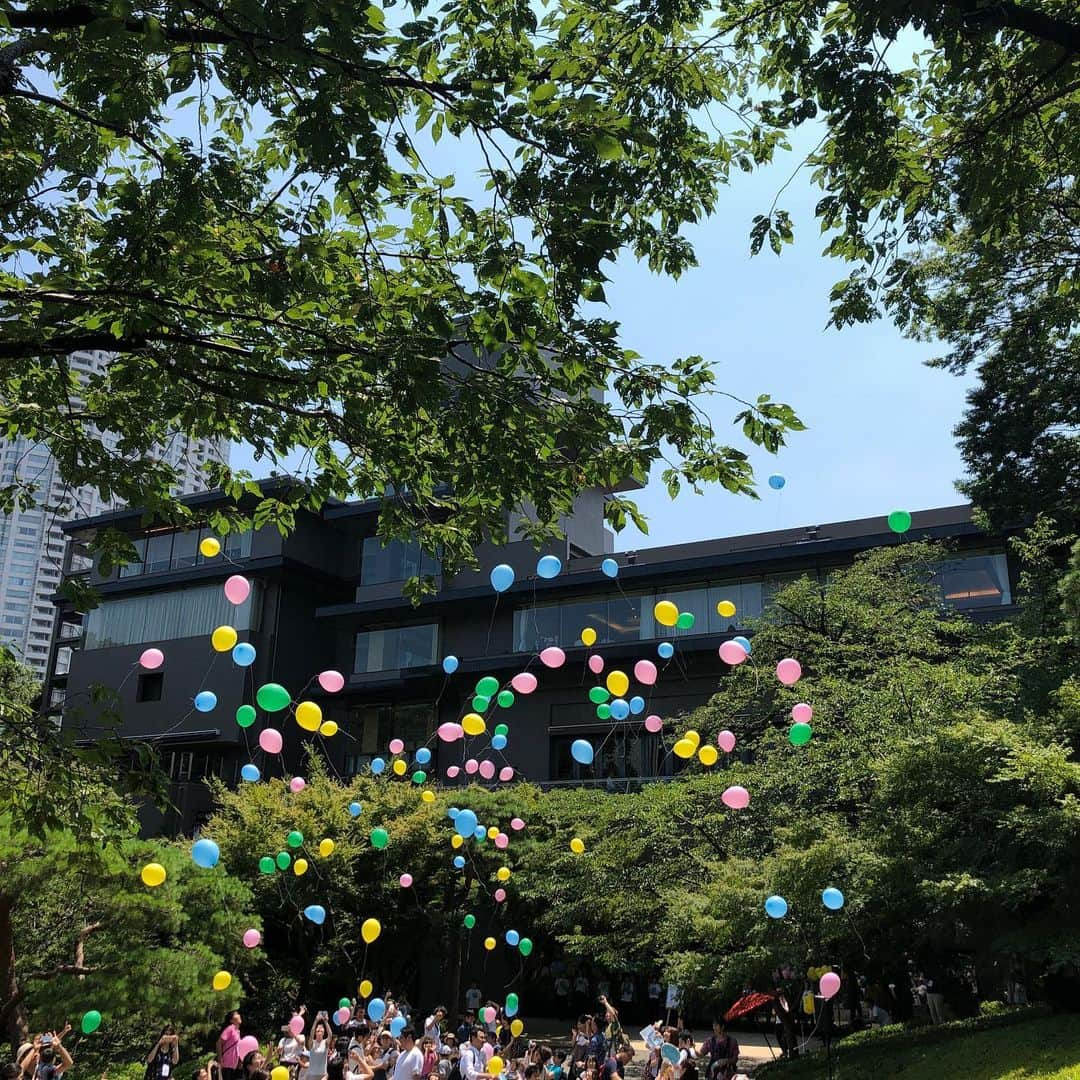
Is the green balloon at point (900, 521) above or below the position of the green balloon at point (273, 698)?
above

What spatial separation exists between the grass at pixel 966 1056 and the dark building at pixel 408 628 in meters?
9.13

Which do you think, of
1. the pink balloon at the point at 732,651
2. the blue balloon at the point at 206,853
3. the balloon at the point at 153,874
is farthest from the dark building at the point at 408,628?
the blue balloon at the point at 206,853

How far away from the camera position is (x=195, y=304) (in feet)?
21.7

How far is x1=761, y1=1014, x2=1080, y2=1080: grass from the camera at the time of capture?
35.3ft

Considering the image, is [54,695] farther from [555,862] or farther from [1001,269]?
[1001,269]

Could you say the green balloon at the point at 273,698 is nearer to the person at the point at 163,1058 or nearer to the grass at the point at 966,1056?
the person at the point at 163,1058

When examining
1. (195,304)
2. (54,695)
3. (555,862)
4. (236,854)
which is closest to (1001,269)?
(195,304)

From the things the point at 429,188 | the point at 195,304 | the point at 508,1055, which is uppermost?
the point at 429,188

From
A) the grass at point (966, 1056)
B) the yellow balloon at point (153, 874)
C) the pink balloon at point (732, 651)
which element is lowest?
the grass at point (966, 1056)

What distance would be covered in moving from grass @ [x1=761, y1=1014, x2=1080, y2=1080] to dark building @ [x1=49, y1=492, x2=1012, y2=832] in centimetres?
913

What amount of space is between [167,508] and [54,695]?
33.4 meters

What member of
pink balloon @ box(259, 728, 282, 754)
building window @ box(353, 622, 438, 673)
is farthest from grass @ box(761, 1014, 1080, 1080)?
building window @ box(353, 622, 438, 673)

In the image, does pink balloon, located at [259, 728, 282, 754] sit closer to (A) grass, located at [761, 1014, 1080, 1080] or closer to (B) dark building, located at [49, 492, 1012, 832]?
(A) grass, located at [761, 1014, 1080, 1080]

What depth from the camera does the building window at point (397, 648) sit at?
95.2 feet
